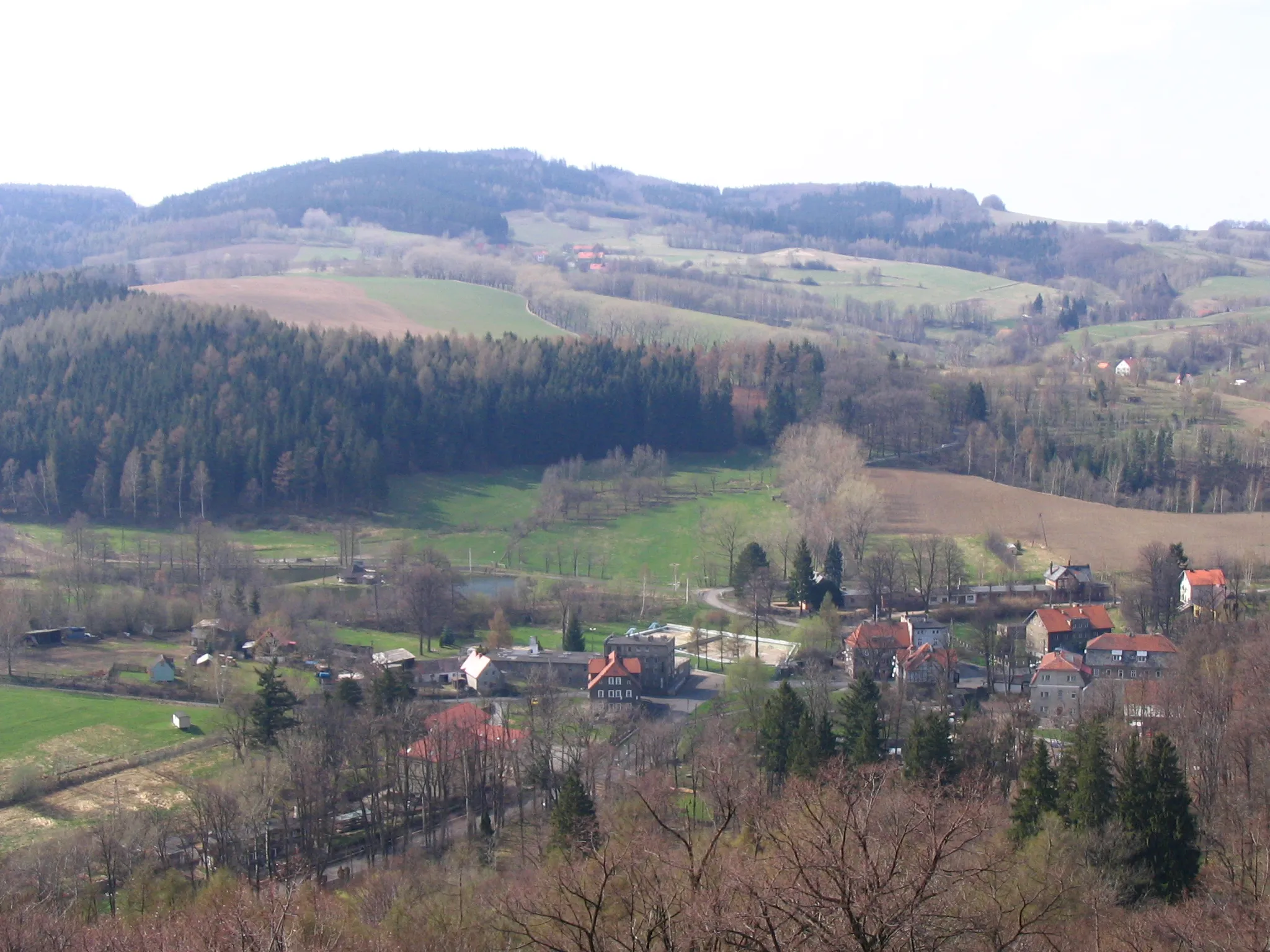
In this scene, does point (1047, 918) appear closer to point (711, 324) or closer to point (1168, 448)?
point (1168, 448)

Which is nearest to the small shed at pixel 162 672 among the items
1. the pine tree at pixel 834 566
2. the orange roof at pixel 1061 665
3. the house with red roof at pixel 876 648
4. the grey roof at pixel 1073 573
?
the house with red roof at pixel 876 648

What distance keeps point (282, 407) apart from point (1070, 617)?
34.7 m

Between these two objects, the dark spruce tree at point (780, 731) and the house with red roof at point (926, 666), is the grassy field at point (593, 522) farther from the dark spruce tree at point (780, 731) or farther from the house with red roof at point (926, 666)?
the dark spruce tree at point (780, 731)

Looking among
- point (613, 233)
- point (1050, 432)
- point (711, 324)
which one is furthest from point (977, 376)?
point (613, 233)

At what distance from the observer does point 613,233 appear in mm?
159500

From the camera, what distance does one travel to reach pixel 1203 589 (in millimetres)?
40781

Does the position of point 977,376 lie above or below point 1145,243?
below

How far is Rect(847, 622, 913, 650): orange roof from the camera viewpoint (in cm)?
3709

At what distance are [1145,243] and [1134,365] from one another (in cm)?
8613

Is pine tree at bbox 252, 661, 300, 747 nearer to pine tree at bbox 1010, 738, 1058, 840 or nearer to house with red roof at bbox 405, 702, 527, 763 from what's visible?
house with red roof at bbox 405, 702, 527, 763

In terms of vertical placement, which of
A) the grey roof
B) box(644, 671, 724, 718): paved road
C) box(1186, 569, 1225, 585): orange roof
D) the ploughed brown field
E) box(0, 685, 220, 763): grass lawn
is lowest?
box(644, 671, 724, 718): paved road

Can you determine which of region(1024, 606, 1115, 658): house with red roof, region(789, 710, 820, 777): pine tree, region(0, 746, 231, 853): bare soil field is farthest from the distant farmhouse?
region(0, 746, 231, 853): bare soil field

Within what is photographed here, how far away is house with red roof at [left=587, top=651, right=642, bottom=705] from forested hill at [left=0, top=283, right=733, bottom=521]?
71.0 feet

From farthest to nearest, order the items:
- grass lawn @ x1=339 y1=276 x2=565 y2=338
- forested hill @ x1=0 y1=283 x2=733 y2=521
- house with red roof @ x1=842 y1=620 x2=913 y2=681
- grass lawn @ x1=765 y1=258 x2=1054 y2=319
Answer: grass lawn @ x1=765 y1=258 x2=1054 y2=319 → grass lawn @ x1=339 y1=276 x2=565 y2=338 → forested hill @ x1=0 y1=283 x2=733 y2=521 → house with red roof @ x1=842 y1=620 x2=913 y2=681
